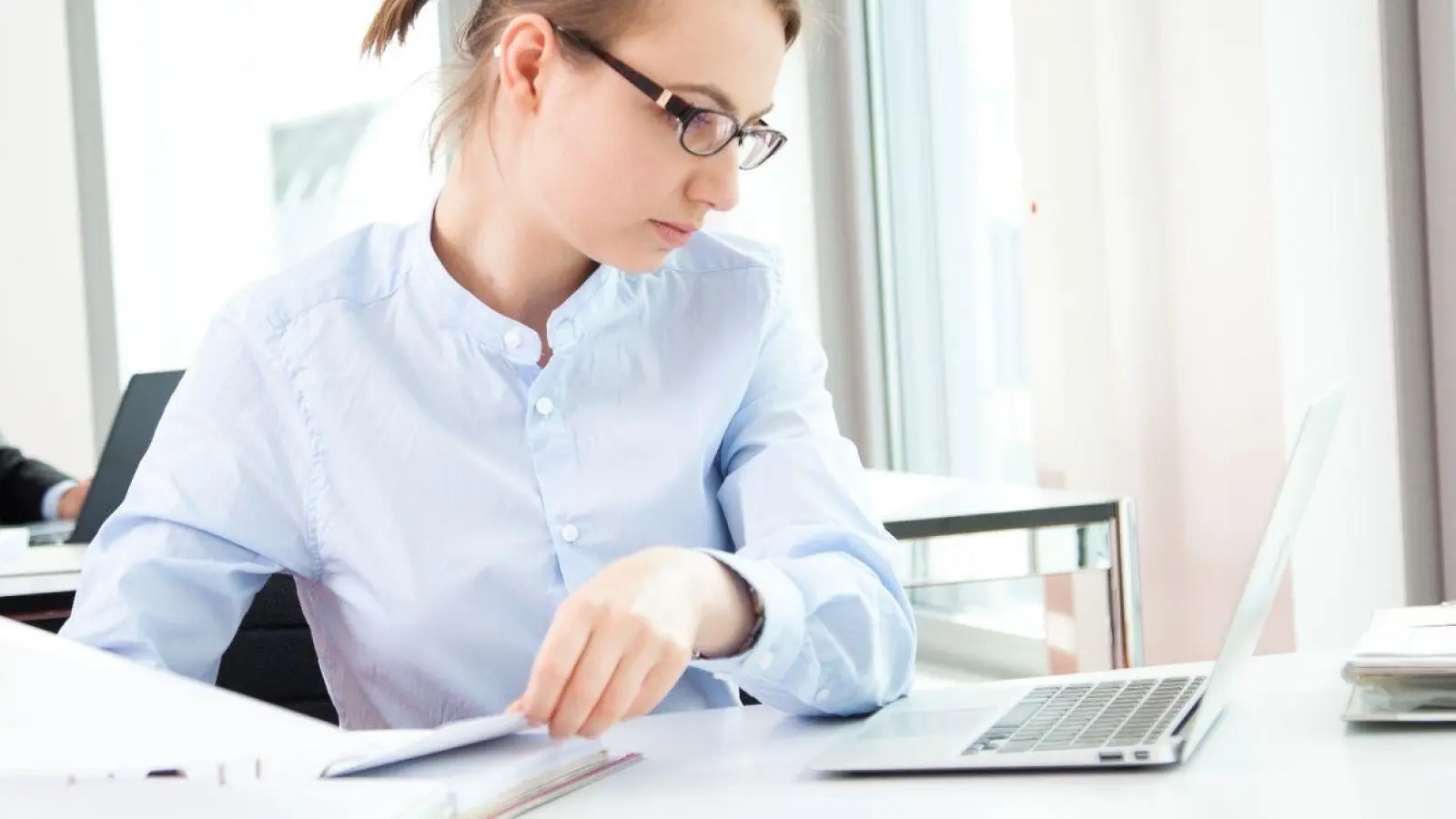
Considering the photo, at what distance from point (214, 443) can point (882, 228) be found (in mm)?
2957

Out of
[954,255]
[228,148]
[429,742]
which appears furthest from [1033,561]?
[228,148]

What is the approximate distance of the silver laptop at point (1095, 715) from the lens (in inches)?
34.9

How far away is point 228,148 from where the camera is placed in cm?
481

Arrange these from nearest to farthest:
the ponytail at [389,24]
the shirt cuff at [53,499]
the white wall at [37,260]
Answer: the ponytail at [389,24]
the shirt cuff at [53,499]
the white wall at [37,260]

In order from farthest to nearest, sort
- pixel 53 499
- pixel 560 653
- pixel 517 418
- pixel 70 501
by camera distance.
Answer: pixel 53 499, pixel 70 501, pixel 517 418, pixel 560 653

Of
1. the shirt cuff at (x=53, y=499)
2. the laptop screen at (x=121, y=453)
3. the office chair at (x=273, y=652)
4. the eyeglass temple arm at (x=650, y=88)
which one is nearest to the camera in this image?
the eyeglass temple arm at (x=650, y=88)

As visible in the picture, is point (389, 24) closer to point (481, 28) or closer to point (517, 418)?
point (481, 28)

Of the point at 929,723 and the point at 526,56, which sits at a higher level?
the point at 526,56

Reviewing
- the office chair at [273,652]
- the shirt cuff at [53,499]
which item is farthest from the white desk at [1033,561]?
the shirt cuff at [53,499]

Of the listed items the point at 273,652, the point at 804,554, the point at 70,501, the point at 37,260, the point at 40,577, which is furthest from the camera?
the point at 37,260

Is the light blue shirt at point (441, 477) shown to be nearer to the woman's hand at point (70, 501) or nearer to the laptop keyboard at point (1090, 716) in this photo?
the laptop keyboard at point (1090, 716)

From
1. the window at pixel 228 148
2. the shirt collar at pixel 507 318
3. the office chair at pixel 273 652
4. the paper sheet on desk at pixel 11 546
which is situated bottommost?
the office chair at pixel 273 652

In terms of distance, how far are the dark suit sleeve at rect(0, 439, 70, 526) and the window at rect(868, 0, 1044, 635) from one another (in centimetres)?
191

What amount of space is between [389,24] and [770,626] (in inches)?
23.5
